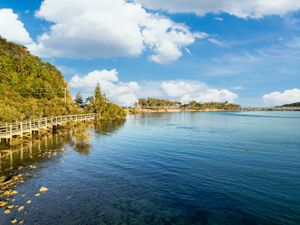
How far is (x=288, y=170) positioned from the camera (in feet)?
78.2

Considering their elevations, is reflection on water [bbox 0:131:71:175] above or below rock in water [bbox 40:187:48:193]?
above

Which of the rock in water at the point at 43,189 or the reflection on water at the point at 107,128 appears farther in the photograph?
the reflection on water at the point at 107,128

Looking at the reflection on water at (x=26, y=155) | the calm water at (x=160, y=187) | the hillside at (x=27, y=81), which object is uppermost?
the hillside at (x=27, y=81)

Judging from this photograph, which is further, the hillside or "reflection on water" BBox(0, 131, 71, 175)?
the hillside

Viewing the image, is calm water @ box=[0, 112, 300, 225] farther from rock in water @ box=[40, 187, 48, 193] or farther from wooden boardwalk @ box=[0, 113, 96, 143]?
wooden boardwalk @ box=[0, 113, 96, 143]

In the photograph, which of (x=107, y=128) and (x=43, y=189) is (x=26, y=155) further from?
(x=107, y=128)

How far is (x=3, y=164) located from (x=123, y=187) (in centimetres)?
1500

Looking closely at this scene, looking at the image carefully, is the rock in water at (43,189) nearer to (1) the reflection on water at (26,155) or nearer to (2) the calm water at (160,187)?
(2) the calm water at (160,187)

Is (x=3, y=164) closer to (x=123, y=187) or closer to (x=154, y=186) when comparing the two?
(x=123, y=187)

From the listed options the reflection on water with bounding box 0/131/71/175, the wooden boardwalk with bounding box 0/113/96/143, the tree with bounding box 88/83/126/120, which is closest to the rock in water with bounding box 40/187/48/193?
the reflection on water with bounding box 0/131/71/175

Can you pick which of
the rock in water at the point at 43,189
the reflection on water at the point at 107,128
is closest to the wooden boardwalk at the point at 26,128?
the reflection on water at the point at 107,128

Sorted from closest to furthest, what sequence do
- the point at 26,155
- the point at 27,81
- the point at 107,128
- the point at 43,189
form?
the point at 43,189, the point at 26,155, the point at 107,128, the point at 27,81

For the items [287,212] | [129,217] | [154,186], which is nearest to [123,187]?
[154,186]

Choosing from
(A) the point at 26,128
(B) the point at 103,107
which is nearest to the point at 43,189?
(A) the point at 26,128
